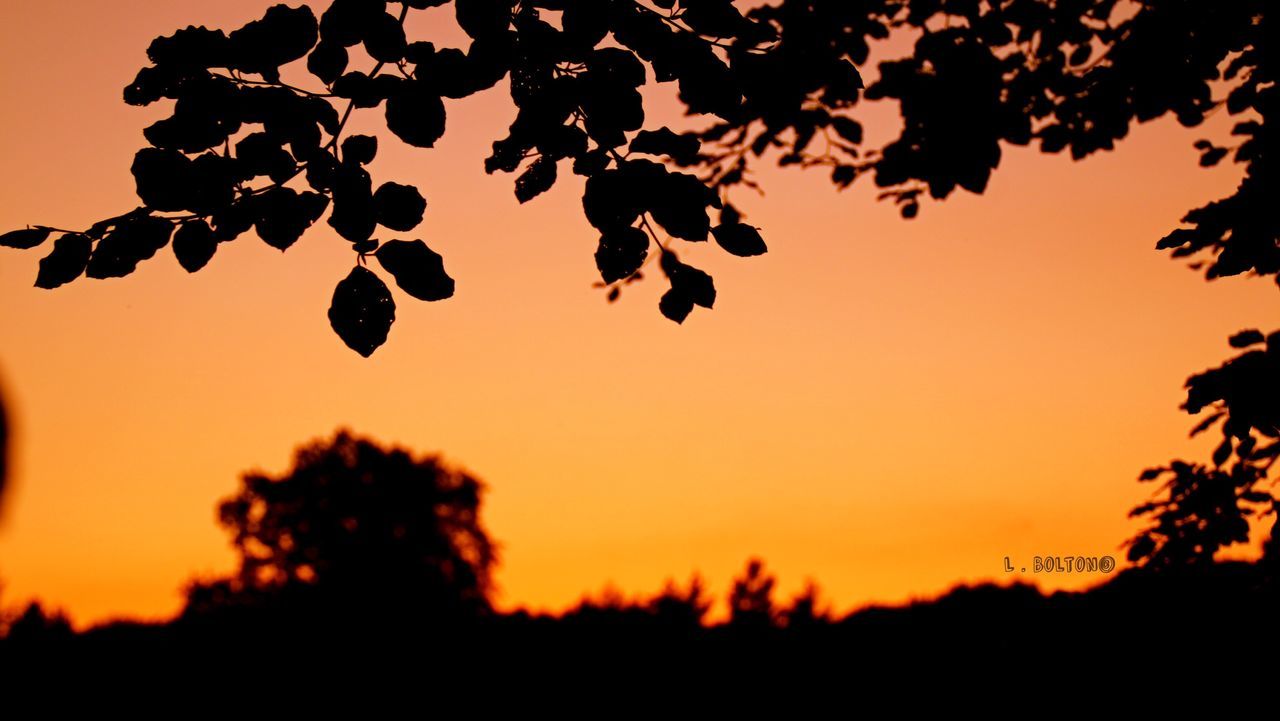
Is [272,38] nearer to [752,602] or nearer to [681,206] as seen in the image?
[681,206]

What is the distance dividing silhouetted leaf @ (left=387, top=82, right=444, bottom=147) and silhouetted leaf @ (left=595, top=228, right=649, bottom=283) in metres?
0.59

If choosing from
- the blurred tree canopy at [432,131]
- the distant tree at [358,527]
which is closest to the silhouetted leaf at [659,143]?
the blurred tree canopy at [432,131]

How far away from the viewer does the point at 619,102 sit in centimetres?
268

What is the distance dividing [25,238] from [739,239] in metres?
2.17

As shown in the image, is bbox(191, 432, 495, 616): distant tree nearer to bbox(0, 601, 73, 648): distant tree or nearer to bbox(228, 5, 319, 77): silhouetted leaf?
bbox(0, 601, 73, 648): distant tree

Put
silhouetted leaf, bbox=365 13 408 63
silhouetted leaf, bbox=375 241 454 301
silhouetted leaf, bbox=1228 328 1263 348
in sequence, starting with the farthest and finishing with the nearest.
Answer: silhouetted leaf, bbox=1228 328 1263 348, silhouetted leaf, bbox=365 13 408 63, silhouetted leaf, bbox=375 241 454 301

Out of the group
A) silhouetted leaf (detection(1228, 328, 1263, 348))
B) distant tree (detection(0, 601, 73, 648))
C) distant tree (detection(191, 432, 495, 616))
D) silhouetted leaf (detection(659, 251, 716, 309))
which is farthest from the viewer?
distant tree (detection(191, 432, 495, 616))

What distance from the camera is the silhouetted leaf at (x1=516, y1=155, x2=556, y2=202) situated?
296cm

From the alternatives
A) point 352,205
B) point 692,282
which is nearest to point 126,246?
point 352,205

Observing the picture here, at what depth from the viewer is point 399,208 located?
104 inches

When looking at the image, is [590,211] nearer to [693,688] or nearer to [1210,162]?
[693,688]

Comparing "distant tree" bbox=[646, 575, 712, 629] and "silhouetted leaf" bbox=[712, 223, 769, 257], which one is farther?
"distant tree" bbox=[646, 575, 712, 629]

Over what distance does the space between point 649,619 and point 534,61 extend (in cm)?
524

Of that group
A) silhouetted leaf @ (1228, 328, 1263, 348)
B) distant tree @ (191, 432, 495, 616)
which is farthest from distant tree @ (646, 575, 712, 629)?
distant tree @ (191, 432, 495, 616)
